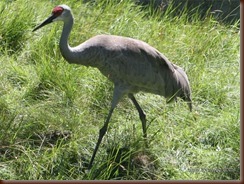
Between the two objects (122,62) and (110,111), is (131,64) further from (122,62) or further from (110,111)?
(110,111)

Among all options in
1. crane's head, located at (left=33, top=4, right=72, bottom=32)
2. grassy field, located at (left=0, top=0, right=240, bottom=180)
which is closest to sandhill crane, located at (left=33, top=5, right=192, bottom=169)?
crane's head, located at (left=33, top=4, right=72, bottom=32)

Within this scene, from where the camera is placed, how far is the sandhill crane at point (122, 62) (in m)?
5.34

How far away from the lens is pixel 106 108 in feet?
19.0

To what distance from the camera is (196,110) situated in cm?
598

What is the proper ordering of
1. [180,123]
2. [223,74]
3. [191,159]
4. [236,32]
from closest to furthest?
[191,159] → [180,123] → [223,74] → [236,32]

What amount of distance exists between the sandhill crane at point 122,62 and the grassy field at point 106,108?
0.20 meters

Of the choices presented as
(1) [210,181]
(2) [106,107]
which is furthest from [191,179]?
(2) [106,107]

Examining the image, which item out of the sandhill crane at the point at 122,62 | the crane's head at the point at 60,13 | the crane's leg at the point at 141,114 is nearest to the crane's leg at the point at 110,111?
the sandhill crane at the point at 122,62

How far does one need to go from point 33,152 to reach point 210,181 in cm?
129

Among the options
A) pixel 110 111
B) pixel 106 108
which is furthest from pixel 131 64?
pixel 106 108

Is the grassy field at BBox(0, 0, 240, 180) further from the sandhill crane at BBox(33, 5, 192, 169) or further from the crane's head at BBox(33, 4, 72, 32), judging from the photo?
→ the crane's head at BBox(33, 4, 72, 32)

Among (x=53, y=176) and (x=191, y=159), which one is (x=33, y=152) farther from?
(x=191, y=159)

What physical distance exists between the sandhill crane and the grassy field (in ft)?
0.64

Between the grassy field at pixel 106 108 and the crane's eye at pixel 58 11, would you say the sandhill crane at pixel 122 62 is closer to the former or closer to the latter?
the crane's eye at pixel 58 11
